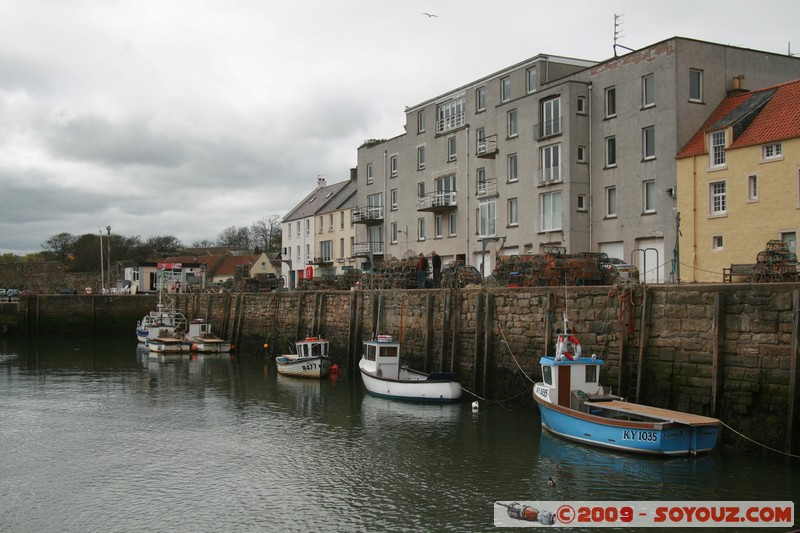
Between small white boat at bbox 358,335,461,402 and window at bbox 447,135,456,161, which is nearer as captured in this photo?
small white boat at bbox 358,335,461,402

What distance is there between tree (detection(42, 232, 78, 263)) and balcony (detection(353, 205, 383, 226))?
258 ft

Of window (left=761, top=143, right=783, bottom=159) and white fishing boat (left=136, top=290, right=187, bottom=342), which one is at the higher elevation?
window (left=761, top=143, right=783, bottom=159)

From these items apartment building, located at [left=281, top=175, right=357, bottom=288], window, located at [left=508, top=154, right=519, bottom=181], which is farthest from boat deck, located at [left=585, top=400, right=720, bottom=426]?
apartment building, located at [left=281, top=175, right=357, bottom=288]

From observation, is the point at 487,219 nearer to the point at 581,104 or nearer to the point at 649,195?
the point at 581,104

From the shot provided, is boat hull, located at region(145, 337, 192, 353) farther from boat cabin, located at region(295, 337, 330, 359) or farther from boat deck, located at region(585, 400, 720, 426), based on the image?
boat deck, located at region(585, 400, 720, 426)

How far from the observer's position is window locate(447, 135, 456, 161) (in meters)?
46.0

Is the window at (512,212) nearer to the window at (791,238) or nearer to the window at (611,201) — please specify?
the window at (611,201)

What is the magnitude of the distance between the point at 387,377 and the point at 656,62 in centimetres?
1888

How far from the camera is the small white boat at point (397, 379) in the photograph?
24.4 metres

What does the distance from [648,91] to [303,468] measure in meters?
24.8

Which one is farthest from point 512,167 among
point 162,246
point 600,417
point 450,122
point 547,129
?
point 162,246

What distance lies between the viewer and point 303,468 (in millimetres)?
17031

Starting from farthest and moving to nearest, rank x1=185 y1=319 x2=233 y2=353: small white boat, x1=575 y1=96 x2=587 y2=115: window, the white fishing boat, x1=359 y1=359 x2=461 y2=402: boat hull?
1. the white fishing boat
2. x1=185 y1=319 x2=233 y2=353: small white boat
3. x1=575 y1=96 x2=587 y2=115: window
4. x1=359 y1=359 x2=461 y2=402: boat hull

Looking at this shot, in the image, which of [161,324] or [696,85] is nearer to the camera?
[696,85]
